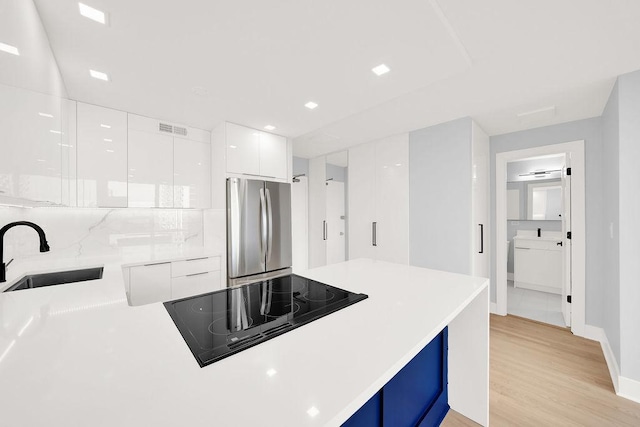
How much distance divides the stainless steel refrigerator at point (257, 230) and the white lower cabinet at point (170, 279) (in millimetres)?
224

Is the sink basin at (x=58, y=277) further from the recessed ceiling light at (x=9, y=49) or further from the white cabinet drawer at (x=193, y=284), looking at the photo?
the recessed ceiling light at (x=9, y=49)

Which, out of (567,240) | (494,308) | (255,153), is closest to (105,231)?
(255,153)

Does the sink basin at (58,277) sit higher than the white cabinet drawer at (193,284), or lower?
higher

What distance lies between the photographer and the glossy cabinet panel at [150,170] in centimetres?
268

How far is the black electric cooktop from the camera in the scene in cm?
81

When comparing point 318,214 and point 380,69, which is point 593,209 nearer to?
point 380,69

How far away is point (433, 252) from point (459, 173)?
1.02m

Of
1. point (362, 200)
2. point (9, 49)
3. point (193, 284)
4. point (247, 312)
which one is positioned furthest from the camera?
point (362, 200)

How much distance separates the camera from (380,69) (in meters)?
1.89

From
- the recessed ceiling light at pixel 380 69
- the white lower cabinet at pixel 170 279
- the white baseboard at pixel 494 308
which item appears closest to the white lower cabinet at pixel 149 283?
the white lower cabinet at pixel 170 279

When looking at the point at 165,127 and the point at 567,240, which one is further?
the point at 567,240

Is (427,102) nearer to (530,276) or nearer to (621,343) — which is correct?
(621,343)

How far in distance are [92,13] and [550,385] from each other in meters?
4.08

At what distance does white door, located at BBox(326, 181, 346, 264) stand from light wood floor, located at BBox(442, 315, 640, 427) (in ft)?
8.80
